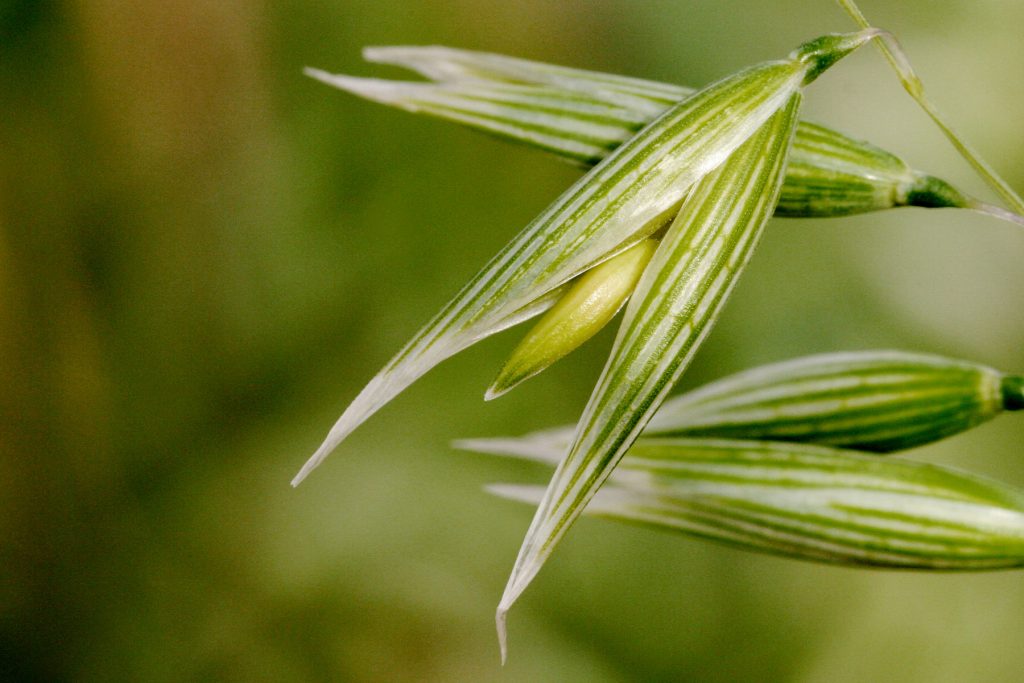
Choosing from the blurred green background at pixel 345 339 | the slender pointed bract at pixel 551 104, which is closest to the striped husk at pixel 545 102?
the slender pointed bract at pixel 551 104

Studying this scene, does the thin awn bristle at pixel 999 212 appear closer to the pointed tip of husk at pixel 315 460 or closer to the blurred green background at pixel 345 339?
the pointed tip of husk at pixel 315 460

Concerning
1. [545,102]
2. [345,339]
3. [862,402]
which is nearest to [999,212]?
[862,402]

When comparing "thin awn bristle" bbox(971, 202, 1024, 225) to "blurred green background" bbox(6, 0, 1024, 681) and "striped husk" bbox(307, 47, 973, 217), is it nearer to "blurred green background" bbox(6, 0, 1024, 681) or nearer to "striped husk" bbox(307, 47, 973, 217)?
"striped husk" bbox(307, 47, 973, 217)

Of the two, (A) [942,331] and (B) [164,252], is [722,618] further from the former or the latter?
(B) [164,252]

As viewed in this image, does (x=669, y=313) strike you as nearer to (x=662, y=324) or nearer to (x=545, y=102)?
(x=662, y=324)

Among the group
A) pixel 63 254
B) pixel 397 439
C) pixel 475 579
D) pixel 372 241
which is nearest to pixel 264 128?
pixel 372 241

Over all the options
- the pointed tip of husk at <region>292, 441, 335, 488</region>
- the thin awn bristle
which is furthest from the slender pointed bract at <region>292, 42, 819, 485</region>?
the thin awn bristle

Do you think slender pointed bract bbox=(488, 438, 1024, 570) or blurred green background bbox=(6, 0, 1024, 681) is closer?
slender pointed bract bbox=(488, 438, 1024, 570)

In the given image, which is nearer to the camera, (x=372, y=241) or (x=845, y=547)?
(x=845, y=547)
